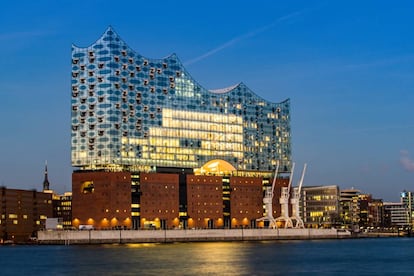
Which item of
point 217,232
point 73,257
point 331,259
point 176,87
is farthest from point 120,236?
point 331,259

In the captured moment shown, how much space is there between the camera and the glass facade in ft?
563

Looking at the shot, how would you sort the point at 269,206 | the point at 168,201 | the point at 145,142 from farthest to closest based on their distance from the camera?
the point at 269,206 → the point at 145,142 → the point at 168,201

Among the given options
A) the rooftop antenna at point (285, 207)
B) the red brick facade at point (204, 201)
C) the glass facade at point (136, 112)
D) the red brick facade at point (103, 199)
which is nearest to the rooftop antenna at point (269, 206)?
the rooftop antenna at point (285, 207)

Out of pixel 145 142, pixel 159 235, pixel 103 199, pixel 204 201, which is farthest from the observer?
pixel 204 201

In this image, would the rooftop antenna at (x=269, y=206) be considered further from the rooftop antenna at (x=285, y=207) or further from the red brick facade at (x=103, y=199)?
the red brick facade at (x=103, y=199)

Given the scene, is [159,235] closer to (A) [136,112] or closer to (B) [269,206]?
(A) [136,112]

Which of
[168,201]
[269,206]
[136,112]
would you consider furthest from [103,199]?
[269,206]

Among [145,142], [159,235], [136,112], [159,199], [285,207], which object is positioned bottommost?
[159,235]

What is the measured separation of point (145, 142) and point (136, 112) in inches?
263

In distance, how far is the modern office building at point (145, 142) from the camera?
171 metres

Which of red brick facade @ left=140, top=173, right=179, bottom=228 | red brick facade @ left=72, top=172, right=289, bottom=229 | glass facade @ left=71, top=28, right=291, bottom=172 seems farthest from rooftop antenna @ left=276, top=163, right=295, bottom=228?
red brick facade @ left=140, top=173, right=179, bottom=228

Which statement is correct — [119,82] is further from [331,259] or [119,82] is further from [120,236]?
[331,259]

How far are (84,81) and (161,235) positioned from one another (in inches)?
1401

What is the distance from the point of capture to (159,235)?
172 metres
